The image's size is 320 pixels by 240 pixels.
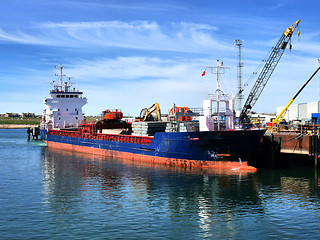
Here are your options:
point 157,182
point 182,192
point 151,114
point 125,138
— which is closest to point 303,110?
point 151,114

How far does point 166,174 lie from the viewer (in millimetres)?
33281

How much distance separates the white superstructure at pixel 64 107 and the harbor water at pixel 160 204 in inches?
1375

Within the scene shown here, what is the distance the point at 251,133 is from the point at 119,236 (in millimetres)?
20540

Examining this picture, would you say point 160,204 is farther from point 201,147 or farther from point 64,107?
point 64,107

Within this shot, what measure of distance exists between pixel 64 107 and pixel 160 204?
5164 centimetres

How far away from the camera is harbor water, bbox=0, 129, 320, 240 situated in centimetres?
1795

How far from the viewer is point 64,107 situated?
2756 inches

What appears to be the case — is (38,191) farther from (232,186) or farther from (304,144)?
A: (304,144)

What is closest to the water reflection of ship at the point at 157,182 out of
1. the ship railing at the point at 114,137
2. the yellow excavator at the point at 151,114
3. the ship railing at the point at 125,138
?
the ship railing at the point at 125,138

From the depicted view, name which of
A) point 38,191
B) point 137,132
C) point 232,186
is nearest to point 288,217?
point 232,186

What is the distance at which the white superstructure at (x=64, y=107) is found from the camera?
6919cm

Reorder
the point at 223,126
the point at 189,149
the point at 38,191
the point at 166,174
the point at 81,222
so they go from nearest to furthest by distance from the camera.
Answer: the point at 81,222 < the point at 38,191 < the point at 166,174 < the point at 189,149 < the point at 223,126

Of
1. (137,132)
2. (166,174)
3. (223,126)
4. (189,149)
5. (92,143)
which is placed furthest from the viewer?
(92,143)

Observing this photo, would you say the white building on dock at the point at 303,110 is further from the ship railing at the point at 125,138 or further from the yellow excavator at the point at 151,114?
the ship railing at the point at 125,138
